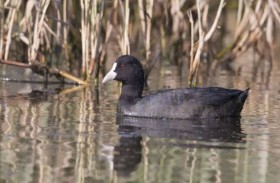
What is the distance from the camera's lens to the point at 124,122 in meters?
8.47

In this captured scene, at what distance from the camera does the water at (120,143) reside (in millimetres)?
6102

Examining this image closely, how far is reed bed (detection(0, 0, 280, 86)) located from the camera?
10359 millimetres

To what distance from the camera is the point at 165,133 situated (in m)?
7.76

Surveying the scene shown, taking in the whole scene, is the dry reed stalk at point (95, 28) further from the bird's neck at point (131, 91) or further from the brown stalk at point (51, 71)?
the bird's neck at point (131, 91)

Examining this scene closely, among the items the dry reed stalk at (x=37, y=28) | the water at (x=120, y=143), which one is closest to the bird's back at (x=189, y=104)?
the water at (x=120, y=143)

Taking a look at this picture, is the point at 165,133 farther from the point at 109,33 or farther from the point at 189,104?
the point at 109,33

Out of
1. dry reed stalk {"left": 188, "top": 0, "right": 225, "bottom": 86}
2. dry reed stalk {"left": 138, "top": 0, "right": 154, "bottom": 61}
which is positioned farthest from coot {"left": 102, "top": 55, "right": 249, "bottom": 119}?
dry reed stalk {"left": 138, "top": 0, "right": 154, "bottom": 61}

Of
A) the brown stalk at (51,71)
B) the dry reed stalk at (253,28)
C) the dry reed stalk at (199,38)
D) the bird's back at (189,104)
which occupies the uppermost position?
the dry reed stalk at (253,28)

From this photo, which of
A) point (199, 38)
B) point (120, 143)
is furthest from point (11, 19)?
point (120, 143)

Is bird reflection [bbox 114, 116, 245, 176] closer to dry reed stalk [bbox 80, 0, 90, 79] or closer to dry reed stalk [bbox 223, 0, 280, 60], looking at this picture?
dry reed stalk [bbox 80, 0, 90, 79]

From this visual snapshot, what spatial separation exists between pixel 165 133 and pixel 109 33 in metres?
3.37

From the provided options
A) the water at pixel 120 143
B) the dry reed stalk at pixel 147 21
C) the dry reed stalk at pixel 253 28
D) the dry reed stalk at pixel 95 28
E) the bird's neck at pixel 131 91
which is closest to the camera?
the water at pixel 120 143

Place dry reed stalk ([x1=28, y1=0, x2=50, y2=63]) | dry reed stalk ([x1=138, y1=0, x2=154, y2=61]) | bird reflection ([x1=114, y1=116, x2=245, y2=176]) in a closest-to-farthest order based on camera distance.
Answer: bird reflection ([x1=114, y1=116, x2=245, y2=176]) < dry reed stalk ([x1=28, y1=0, x2=50, y2=63]) < dry reed stalk ([x1=138, y1=0, x2=154, y2=61])

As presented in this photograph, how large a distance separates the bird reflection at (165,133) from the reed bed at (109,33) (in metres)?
1.59
